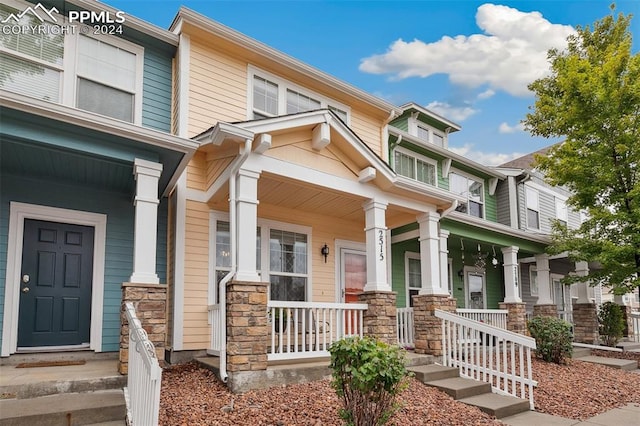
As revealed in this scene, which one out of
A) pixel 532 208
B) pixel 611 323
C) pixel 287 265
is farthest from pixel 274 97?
pixel 611 323

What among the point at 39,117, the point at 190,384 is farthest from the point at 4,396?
the point at 39,117

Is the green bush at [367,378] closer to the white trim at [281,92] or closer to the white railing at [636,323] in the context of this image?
the white trim at [281,92]

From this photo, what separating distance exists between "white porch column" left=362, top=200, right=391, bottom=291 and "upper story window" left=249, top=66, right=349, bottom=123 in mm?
2679

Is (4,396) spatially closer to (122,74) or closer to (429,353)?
(122,74)

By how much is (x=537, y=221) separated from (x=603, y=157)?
4.54m

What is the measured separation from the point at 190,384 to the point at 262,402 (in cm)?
112

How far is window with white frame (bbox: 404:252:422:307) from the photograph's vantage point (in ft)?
35.1

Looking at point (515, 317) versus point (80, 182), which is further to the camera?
point (515, 317)

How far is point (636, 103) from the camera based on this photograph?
1032 cm

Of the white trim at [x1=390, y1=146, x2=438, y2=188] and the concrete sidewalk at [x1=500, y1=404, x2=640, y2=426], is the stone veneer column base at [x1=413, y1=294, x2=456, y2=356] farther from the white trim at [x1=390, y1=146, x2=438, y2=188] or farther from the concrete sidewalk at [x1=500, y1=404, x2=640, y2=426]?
the white trim at [x1=390, y1=146, x2=438, y2=188]

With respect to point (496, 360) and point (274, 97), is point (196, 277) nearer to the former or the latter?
point (274, 97)

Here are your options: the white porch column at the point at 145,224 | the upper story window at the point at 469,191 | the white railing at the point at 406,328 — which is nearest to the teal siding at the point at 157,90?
the white porch column at the point at 145,224

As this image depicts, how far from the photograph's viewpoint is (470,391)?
19.1 ft

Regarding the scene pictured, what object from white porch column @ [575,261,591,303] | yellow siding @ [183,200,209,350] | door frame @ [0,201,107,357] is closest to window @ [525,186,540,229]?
white porch column @ [575,261,591,303]
